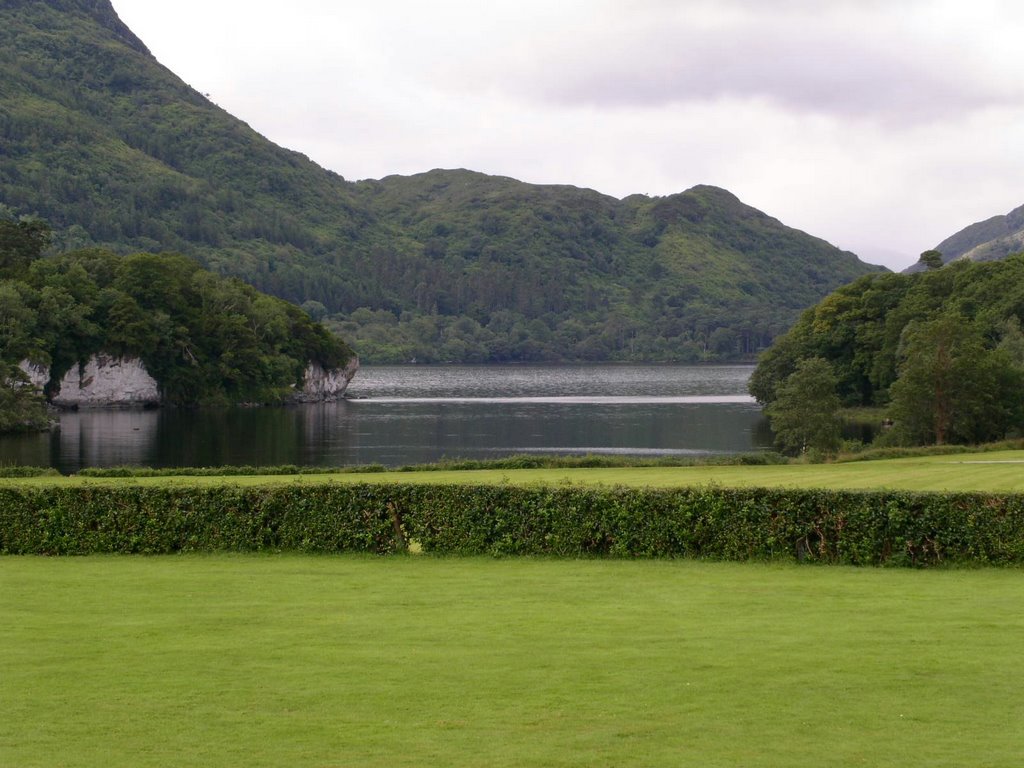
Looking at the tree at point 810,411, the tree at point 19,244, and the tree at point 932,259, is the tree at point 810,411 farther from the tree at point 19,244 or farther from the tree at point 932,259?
the tree at point 19,244

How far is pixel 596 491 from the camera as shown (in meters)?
23.1

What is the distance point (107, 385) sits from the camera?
125875mm

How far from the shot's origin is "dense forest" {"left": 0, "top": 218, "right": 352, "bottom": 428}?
115938 mm

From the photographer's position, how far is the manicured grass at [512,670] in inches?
420

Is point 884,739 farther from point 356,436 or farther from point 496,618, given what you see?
point 356,436

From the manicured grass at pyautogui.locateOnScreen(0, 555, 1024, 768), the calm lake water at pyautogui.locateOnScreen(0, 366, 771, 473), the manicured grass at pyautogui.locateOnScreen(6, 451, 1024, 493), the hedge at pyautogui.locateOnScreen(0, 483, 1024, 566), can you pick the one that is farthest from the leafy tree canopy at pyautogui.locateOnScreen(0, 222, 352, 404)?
the manicured grass at pyautogui.locateOnScreen(0, 555, 1024, 768)

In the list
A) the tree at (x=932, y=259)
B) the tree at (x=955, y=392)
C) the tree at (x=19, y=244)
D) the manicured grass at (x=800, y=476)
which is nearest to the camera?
the manicured grass at (x=800, y=476)

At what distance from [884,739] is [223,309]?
137920 mm

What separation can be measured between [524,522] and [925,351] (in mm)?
53087

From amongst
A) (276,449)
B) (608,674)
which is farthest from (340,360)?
(608,674)

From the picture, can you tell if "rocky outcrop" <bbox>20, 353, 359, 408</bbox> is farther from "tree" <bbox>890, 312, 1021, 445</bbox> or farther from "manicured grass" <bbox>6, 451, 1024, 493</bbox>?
"manicured grass" <bbox>6, 451, 1024, 493</bbox>

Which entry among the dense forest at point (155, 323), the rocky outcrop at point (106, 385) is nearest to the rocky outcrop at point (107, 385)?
the rocky outcrop at point (106, 385)

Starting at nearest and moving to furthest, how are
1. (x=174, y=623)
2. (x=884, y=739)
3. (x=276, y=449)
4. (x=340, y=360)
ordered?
(x=884, y=739), (x=174, y=623), (x=276, y=449), (x=340, y=360)

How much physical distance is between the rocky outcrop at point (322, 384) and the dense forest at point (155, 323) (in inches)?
44.5
